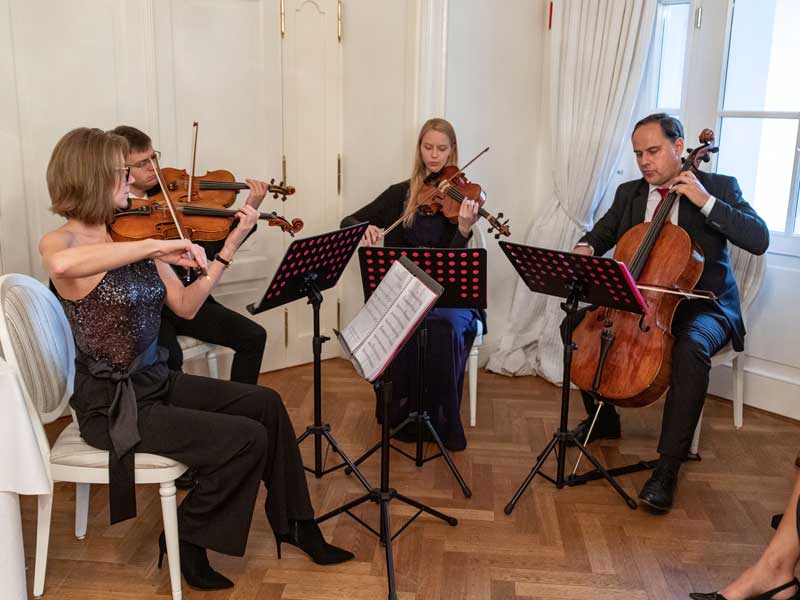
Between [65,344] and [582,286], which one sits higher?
[582,286]

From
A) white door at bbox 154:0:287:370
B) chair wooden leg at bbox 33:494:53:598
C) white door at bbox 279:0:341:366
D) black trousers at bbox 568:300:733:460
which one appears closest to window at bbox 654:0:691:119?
black trousers at bbox 568:300:733:460

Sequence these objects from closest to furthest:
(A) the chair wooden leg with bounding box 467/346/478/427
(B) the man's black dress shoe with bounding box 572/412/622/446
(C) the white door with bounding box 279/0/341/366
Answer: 1. (B) the man's black dress shoe with bounding box 572/412/622/446
2. (A) the chair wooden leg with bounding box 467/346/478/427
3. (C) the white door with bounding box 279/0/341/366

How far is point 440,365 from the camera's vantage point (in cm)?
324

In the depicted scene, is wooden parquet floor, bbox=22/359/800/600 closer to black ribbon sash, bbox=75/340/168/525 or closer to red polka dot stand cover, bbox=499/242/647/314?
black ribbon sash, bbox=75/340/168/525

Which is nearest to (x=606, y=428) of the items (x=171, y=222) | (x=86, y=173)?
(x=171, y=222)

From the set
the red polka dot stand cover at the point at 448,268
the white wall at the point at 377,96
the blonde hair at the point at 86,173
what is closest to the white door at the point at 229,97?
the white wall at the point at 377,96

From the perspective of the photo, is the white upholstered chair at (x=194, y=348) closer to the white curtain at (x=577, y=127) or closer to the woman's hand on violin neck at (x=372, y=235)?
the woman's hand on violin neck at (x=372, y=235)

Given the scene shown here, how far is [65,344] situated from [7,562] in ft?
2.16

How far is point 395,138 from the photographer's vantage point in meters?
3.98

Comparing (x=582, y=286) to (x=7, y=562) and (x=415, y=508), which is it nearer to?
(x=415, y=508)

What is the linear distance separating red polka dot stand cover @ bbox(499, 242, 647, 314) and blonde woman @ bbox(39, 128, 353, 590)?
3.05ft

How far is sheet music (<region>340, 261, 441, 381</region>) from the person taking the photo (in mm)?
2100

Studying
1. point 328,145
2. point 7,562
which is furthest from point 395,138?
point 7,562

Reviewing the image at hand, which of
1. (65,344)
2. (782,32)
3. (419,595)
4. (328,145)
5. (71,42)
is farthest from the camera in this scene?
(328,145)
